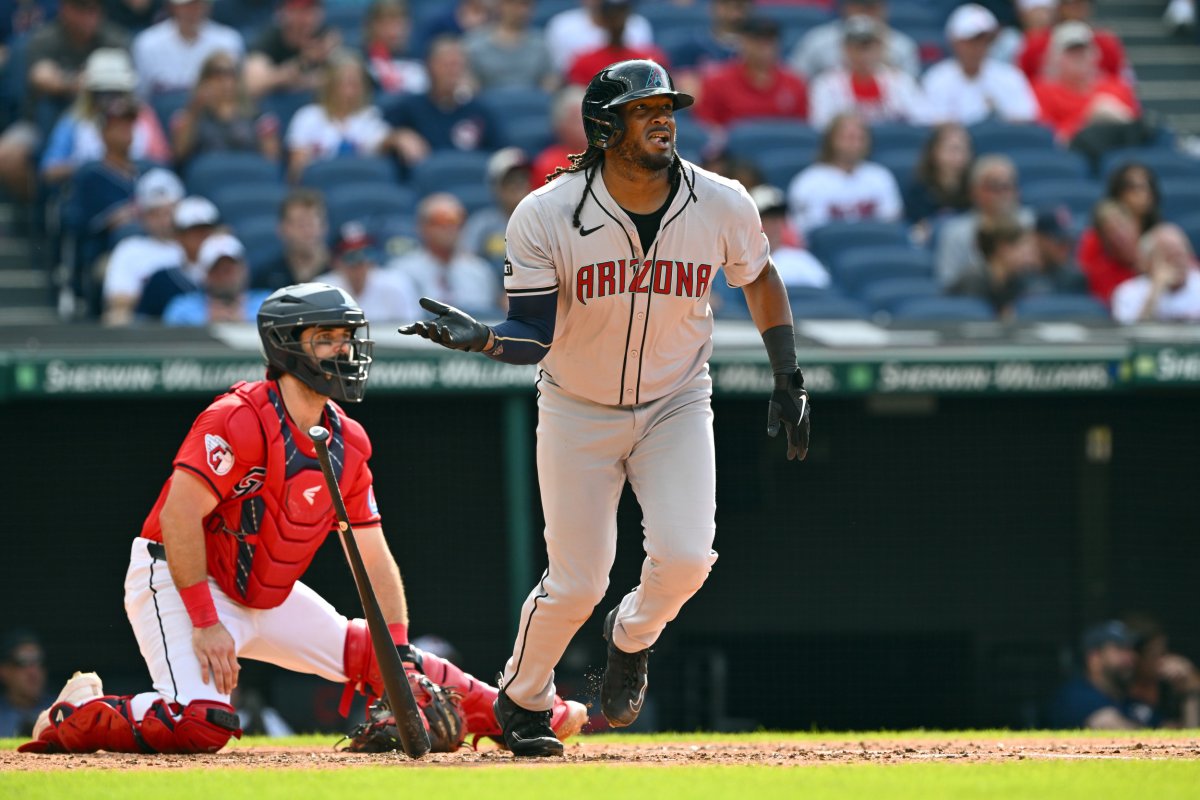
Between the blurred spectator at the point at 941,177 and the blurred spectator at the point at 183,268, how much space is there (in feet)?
12.7

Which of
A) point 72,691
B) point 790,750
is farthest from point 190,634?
point 790,750

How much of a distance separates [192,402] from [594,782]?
4.35 meters

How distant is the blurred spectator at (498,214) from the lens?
29.9 ft

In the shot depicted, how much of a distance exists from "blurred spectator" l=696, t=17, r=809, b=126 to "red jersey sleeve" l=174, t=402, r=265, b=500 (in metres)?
6.34

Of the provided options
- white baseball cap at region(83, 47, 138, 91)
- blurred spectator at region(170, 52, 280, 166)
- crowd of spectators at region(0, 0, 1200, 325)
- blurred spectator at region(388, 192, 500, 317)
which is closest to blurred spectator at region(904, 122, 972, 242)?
crowd of spectators at region(0, 0, 1200, 325)

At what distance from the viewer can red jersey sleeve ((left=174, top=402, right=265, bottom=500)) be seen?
4758 millimetres

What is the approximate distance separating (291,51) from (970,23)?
3.97 meters

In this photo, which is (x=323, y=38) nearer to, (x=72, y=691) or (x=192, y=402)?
(x=192, y=402)

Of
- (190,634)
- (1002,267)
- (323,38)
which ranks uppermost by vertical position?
(323,38)

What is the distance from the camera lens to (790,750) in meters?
5.24

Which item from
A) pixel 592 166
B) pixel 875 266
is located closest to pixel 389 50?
pixel 875 266

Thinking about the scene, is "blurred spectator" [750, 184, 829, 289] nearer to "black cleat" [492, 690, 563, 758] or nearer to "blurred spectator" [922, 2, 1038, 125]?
"blurred spectator" [922, 2, 1038, 125]

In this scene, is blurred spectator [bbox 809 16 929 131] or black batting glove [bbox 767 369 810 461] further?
blurred spectator [bbox 809 16 929 131]

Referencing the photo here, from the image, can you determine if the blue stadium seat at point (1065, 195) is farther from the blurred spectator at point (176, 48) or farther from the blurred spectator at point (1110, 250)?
the blurred spectator at point (176, 48)
